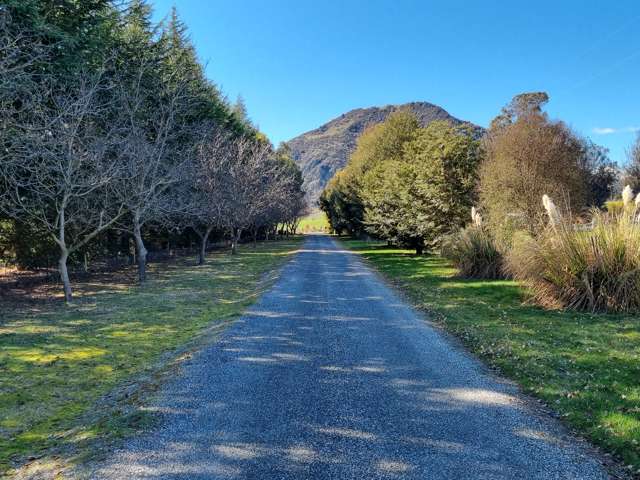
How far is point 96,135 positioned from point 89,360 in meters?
10.1

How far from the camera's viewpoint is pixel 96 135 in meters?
13.2

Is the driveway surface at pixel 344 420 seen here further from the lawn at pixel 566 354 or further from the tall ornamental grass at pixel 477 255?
the tall ornamental grass at pixel 477 255

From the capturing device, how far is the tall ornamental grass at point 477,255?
13023 mm

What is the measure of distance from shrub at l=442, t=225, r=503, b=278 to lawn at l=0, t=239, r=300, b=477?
716 cm

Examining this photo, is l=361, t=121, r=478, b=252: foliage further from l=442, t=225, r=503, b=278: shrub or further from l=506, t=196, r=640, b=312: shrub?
l=506, t=196, r=640, b=312: shrub

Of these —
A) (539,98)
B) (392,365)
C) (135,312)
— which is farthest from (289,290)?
(539,98)

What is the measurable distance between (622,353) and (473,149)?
15088 mm

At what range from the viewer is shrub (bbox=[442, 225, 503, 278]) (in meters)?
13.0

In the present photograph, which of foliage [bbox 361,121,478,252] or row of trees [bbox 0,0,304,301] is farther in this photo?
foliage [bbox 361,121,478,252]

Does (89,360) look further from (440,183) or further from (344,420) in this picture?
(440,183)

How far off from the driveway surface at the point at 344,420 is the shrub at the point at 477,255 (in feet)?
24.9

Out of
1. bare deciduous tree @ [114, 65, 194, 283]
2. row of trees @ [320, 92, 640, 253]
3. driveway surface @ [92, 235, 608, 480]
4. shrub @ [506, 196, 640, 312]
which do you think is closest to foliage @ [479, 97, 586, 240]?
row of trees @ [320, 92, 640, 253]

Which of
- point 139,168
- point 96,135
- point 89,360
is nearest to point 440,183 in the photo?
point 139,168

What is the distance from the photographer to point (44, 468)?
9.91 feet
